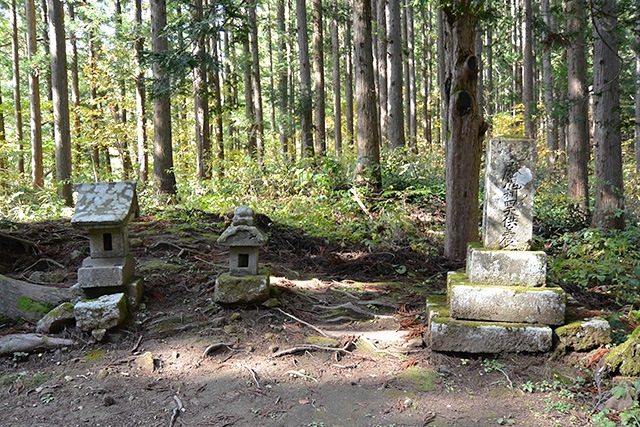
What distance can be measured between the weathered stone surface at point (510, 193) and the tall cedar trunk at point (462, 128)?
2.31m

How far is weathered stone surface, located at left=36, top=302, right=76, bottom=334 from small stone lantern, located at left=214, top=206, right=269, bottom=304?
156cm

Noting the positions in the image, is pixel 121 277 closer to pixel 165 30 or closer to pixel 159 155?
pixel 165 30

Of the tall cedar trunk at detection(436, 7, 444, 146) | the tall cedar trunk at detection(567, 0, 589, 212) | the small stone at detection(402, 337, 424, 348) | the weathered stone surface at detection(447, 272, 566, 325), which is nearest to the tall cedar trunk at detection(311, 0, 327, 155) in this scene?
the tall cedar trunk at detection(436, 7, 444, 146)

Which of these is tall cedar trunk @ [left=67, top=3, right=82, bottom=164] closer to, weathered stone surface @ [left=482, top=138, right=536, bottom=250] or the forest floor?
the forest floor

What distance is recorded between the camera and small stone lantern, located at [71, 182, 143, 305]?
191 inches

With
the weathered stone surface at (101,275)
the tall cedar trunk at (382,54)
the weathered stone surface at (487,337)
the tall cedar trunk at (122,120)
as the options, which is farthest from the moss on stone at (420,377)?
the tall cedar trunk at (122,120)

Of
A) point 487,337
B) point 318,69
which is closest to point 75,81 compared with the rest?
point 318,69

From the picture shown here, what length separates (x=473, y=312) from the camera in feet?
14.0

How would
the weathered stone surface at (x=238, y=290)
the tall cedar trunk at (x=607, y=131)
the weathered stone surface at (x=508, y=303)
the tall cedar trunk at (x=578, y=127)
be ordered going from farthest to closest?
the tall cedar trunk at (x=578, y=127) → the tall cedar trunk at (x=607, y=131) → the weathered stone surface at (x=238, y=290) → the weathered stone surface at (x=508, y=303)

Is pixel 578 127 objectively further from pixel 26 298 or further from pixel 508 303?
pixel 26 298

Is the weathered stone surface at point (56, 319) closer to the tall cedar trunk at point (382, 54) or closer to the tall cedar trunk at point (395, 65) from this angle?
the tall cedar trunk at point (395, 65)

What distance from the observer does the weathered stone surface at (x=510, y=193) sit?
4.31 metres

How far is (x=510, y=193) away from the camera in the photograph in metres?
4.34

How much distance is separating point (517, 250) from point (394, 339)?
5.29 ft
